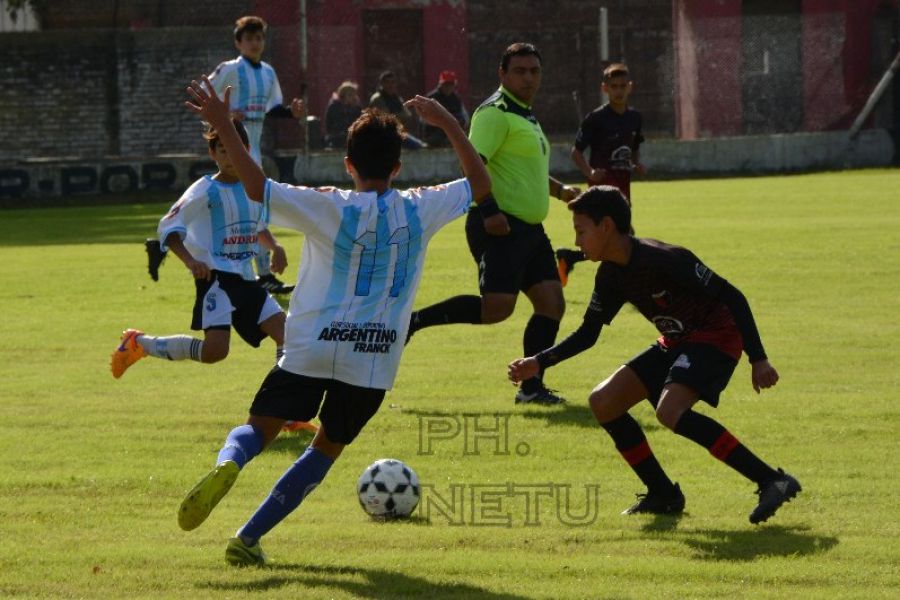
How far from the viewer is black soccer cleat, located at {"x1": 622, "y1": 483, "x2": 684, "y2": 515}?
21.7 ft

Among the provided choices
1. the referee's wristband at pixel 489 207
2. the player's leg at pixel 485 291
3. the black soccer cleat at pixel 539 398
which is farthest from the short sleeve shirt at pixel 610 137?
the referee's wristband at pixel 489 207

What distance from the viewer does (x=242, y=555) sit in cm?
574

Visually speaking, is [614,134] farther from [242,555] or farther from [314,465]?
[242,555]

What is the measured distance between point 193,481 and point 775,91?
87.5ft

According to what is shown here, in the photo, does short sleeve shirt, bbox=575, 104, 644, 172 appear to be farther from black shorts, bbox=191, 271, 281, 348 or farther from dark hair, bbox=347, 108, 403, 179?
dark hair, bbox=347, 108, 403, 179

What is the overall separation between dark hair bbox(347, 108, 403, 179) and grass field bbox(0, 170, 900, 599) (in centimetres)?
141

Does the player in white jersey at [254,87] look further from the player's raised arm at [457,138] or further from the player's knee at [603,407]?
the player's raised arm at [457,138]

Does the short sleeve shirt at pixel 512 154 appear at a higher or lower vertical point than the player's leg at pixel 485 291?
higher

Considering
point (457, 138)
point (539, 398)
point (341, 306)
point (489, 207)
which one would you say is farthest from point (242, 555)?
point (539, 398)

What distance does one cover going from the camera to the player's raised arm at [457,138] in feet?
19.6

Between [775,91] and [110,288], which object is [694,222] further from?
[775,91]

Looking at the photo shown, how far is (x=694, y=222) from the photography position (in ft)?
67.8

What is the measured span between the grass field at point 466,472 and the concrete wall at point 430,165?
12466 mm

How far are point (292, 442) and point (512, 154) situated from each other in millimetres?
2292
